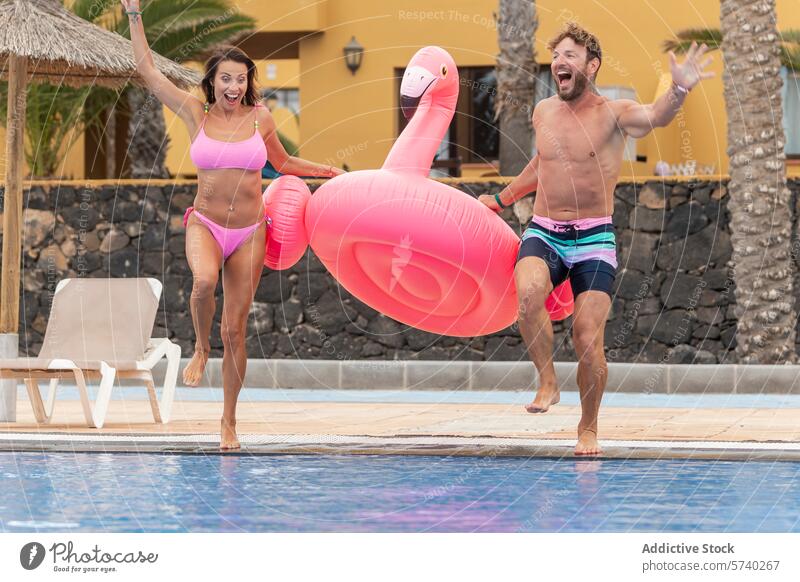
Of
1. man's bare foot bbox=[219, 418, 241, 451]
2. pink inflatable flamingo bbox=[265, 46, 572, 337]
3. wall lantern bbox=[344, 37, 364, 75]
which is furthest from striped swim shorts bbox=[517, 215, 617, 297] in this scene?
wall lantern bbox=[344, 37, 364, 75]

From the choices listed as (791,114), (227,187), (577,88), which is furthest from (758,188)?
(227,187)

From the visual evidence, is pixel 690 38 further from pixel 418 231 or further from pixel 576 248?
pixel 576 248

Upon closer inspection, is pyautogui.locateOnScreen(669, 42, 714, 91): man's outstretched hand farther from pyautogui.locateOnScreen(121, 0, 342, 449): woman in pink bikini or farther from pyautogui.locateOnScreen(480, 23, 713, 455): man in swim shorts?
pyautogui.locateOnScreen(121, 0, 342, 449): woman in pink bikini

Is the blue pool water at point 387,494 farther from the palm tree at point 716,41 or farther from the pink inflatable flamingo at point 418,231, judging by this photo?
the palm tree at point 716,41

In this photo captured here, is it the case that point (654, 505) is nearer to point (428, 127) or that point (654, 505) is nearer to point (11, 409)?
point (428, 127)

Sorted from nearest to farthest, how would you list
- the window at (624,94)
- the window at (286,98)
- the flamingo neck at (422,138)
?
the flamingo neck at (422,138), the window at (624,94), the window at (286,98)

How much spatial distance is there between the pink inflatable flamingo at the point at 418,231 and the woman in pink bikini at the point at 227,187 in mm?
377

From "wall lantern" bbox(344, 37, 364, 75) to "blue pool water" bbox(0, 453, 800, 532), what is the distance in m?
13.6

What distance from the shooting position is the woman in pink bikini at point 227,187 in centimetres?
778

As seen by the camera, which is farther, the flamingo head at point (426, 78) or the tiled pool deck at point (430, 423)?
the flamingo head at point (426, 78)

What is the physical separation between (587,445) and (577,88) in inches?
74.3

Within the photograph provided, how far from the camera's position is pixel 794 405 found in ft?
39.5

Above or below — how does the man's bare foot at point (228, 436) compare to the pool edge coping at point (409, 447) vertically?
above

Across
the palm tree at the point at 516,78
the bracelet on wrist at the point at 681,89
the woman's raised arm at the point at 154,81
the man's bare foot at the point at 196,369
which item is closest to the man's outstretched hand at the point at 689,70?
the bracelet on wrist at the point at 681,89
